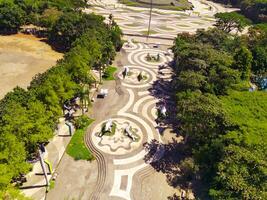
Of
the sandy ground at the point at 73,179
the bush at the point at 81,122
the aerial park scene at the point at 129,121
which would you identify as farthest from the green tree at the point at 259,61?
the sandy ground at the point at 73,179

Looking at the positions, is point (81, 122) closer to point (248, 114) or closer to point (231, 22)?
point (248, 114)

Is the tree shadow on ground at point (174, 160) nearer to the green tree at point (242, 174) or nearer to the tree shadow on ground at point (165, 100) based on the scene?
the tree shadow on ground at point (165, 100)

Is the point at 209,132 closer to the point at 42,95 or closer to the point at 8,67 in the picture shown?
the point at 42,95

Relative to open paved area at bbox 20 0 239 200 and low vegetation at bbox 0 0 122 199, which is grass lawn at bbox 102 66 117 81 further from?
low vegetation at bbox 0 0 122 199

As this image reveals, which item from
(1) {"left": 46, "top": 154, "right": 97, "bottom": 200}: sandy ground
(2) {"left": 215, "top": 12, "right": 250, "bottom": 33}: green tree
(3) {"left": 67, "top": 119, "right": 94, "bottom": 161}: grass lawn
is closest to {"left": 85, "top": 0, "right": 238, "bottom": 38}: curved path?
(2) {"left": 215, "top": 12, "right": 250, "bottom": 33}: green tree

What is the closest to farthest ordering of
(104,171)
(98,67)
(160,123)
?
(104,171)
(160,123)
(98,67)

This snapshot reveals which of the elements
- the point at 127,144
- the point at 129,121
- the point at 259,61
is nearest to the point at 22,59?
the point at 129,121

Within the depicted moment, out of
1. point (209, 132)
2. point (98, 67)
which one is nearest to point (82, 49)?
point (98, 67)
